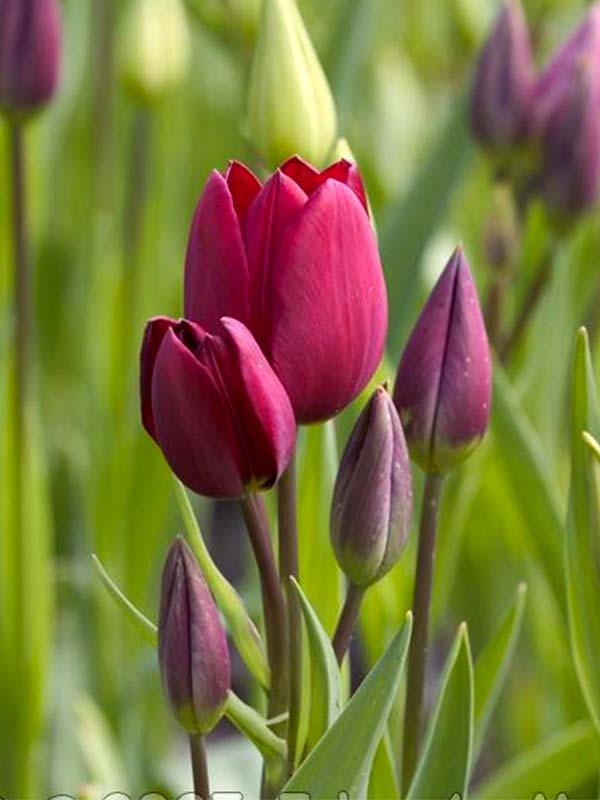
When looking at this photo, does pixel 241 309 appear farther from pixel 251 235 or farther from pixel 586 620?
pixel 586 620

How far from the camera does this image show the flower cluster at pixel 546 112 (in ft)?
3.61

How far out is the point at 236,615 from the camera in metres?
0.70

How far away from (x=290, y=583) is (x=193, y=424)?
3.5 inches

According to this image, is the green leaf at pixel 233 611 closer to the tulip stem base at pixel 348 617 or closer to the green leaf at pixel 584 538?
the tulip stem base at pixel 348 617

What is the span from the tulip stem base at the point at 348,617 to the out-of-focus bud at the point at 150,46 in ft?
2.42

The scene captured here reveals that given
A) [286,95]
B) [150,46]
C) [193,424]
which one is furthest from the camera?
[150,46]

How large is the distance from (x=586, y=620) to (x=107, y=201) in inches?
37.7

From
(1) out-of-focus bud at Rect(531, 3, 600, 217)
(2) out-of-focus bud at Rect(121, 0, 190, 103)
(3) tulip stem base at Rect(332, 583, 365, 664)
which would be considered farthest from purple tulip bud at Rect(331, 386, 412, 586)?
(2) out-of-focus bud at Rect(121, 0, 190, 103)

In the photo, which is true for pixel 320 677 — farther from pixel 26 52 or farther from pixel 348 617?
pixel 26 52

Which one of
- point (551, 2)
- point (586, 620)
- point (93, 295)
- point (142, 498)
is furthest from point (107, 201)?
point (586, 620)

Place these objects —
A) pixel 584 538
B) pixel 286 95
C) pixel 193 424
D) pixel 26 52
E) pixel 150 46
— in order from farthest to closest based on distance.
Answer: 1. pixel 150 46
2. pixel 26 52
3. pixel 286 95
4. pixel 584 538
5. pixel 193 424

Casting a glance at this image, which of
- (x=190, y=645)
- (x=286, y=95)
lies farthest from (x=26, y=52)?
(x=190, y=645)

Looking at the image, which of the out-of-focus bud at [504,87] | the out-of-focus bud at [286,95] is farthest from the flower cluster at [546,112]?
the out-of-focus bud at [286,95]

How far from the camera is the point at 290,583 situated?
2.23 feet
